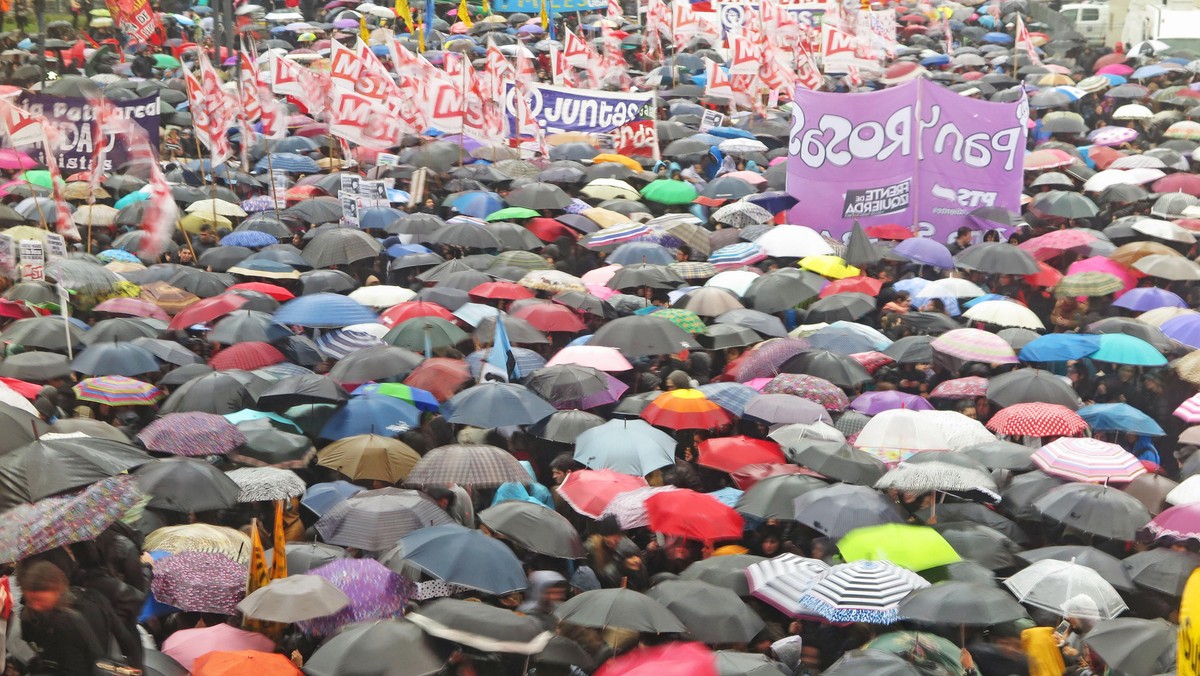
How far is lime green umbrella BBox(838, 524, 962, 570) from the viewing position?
7.98m

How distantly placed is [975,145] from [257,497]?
1114 centimetres

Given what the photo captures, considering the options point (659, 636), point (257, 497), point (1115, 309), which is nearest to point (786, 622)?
point (659, 636)

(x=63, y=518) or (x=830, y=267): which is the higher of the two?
(x=63, y=518)

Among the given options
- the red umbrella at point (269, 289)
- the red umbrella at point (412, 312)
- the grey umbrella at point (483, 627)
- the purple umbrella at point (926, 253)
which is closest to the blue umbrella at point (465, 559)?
the grey umbrella at point (483, 627)

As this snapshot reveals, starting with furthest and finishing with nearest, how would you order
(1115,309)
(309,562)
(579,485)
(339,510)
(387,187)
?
(387,187)
(1115,309)
(579,485)
(339,510)
(309,562)

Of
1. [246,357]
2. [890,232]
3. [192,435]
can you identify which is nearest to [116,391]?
[246,357]

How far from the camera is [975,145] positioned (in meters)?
17.4

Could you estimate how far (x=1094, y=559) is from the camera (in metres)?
8.08

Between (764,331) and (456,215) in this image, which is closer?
(764,331)

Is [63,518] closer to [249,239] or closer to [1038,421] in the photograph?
[1038,421]

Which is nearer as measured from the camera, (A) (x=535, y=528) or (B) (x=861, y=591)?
(B) (x=861, y=591)

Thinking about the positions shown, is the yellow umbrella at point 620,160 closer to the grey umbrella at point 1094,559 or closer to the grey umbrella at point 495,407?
the grey umbrella at point 495,407

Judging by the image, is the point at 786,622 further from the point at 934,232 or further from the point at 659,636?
the point at 934,232

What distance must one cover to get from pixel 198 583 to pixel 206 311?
5.46m
